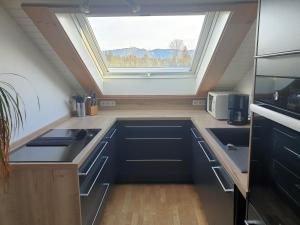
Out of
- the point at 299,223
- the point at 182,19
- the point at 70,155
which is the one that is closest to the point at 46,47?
the point at 70,155

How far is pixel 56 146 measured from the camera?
2.07 m

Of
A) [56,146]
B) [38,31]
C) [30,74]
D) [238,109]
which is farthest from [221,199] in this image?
[38,31]

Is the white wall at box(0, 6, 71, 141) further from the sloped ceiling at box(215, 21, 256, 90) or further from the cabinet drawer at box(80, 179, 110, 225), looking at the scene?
the sloped ceiling at box(215, 21, 256, 90)

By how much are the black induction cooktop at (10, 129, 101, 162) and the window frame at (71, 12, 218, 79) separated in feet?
3.37

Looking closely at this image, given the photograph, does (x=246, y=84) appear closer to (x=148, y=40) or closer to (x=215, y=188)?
(x=148, y=40)

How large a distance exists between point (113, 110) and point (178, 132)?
102 cm

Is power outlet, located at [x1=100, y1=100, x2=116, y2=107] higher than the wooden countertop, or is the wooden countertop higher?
power outlet, located at [x1=100, y1=100, x2=116, y2=107]

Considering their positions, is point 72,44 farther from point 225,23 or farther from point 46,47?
point 225,23

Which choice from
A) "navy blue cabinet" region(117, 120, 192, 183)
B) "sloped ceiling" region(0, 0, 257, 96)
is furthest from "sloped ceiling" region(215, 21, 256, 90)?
"navy blue cabinet" region(117, 120, 192, 183)

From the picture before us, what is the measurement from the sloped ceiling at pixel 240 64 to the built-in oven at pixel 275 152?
1.35 meters

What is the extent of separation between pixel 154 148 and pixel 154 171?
1.00ft

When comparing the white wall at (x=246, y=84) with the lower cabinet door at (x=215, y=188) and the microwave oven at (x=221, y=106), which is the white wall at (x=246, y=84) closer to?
the microwave oven at (x=221, y=106)

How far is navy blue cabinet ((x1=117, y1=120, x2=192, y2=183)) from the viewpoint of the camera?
123 inches

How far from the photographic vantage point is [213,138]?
7.00 ft
